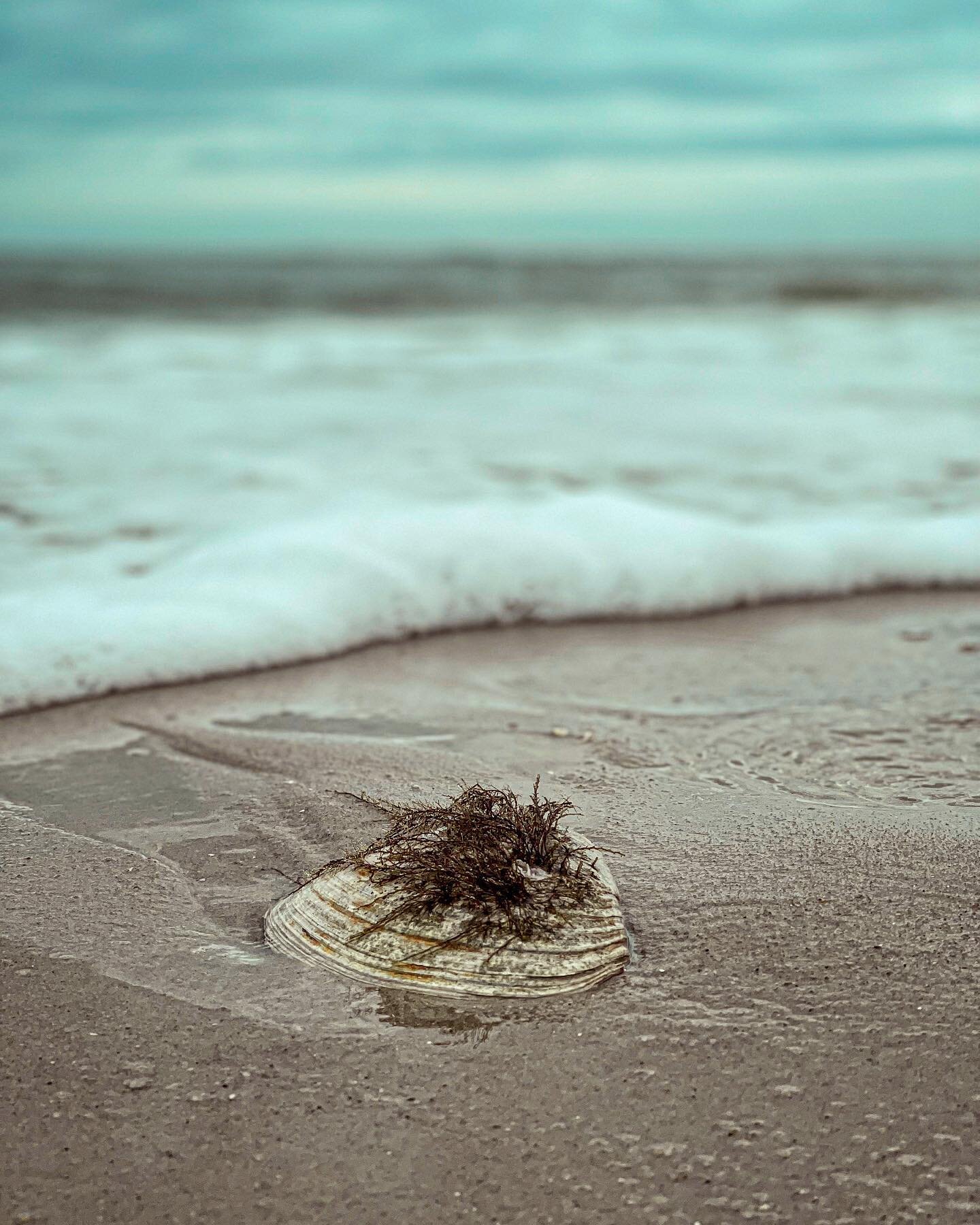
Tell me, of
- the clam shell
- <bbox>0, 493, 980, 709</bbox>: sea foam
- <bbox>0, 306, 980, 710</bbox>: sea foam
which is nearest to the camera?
the clam shell

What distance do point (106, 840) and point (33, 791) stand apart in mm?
420

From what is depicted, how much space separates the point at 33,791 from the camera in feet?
10.3

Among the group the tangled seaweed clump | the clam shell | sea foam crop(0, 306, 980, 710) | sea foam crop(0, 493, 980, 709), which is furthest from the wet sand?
sea foam crop(0, 306, 980, 710)

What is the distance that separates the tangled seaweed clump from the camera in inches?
86.6

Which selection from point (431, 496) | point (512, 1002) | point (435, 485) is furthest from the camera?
point (435, 485)

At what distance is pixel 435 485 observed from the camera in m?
7.44

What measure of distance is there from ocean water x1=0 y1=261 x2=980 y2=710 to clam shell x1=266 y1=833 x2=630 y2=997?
1.89 metres

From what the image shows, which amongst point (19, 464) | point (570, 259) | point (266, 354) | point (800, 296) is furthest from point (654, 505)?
point (570, 259)

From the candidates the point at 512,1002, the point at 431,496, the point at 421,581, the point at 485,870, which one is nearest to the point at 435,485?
the point at 431,496

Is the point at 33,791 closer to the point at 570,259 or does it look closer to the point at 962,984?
the point at 962,984

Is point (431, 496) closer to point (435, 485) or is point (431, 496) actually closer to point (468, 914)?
point (435, 485)

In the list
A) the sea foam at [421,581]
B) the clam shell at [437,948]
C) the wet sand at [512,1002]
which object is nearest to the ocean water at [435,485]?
the sea foam at [421,581]

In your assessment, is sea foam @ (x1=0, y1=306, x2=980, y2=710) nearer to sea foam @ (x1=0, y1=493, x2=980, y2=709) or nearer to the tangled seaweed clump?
sea foam @ (x1=0, y1=493, x2=980, y2=709)

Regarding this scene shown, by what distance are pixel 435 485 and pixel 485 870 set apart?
5.38 meters
